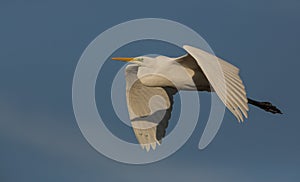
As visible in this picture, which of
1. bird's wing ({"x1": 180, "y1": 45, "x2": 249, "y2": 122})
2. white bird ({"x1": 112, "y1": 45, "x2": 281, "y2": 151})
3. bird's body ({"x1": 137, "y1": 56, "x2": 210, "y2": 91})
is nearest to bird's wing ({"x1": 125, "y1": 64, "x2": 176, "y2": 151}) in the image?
white bird ({"x1": 112, "y1": 45, "x2": 281, "y2": 151})

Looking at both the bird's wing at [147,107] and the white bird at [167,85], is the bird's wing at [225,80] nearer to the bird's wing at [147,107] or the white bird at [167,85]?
the white bird at [167,85]

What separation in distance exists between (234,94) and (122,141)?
732 centimetres

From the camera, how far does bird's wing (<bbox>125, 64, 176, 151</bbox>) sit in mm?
23109

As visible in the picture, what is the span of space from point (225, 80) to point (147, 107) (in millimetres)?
6447

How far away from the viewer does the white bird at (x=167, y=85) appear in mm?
17000

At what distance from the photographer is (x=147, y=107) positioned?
2348cm

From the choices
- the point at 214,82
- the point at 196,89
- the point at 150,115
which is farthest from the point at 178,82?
the point at 214,82

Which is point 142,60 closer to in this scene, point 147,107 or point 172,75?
point 172,75

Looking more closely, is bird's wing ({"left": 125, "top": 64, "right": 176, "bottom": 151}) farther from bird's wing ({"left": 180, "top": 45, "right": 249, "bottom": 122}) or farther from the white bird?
bird's wing ({"left": 180, "top": 45, "right": 249, "bottom": 122})

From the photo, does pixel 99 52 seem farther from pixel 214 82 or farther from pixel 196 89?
pixel 214 82

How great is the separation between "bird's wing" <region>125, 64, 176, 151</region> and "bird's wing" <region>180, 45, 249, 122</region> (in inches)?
152

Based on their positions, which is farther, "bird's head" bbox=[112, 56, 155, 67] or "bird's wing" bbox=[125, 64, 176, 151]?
"bird's wing" bbox=[125, 64, 176, 151]

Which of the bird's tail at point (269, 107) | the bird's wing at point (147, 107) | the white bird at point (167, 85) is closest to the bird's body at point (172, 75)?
the white bird at point (167, 85)

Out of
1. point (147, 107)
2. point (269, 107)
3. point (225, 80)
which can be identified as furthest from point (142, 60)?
point (225, 80)
